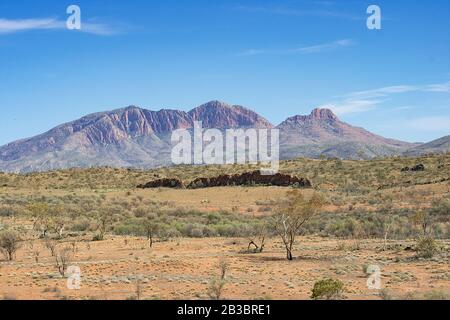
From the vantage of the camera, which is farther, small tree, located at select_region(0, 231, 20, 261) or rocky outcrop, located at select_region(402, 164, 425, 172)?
rocky outcrop, located at select_region(402, 164, 425, 172)

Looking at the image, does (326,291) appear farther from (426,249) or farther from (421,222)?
(421,222)

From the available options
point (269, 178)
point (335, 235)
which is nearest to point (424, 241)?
point (335, 235)

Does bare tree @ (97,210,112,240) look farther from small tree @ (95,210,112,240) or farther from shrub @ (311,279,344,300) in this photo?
shrub @ (311,279,344,300)

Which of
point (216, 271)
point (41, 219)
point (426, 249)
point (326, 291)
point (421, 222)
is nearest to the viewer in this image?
point (326, 291)

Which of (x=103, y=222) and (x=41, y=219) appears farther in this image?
(x=41, y=219)

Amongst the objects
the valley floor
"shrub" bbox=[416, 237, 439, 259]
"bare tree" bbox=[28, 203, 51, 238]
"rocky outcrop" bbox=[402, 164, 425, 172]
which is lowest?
the valley floor

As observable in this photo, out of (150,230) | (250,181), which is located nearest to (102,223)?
(150,230)

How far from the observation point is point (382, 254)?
1153 inches

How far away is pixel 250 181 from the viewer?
71.4 m

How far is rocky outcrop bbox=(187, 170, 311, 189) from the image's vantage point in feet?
225

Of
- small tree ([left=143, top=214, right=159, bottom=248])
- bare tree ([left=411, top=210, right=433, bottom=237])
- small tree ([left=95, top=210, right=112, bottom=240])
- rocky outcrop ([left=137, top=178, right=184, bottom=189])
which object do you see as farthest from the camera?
rocky outcrop ([left=137, top=178, right=184, bottom=189])

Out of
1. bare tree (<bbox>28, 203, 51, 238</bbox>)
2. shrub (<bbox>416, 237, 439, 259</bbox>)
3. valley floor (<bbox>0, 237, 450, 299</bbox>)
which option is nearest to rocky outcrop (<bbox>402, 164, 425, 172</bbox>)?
valley floor (<bbox>0, 237, 450, 299</bbox>)

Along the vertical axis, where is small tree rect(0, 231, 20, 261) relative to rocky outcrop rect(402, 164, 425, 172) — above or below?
below
